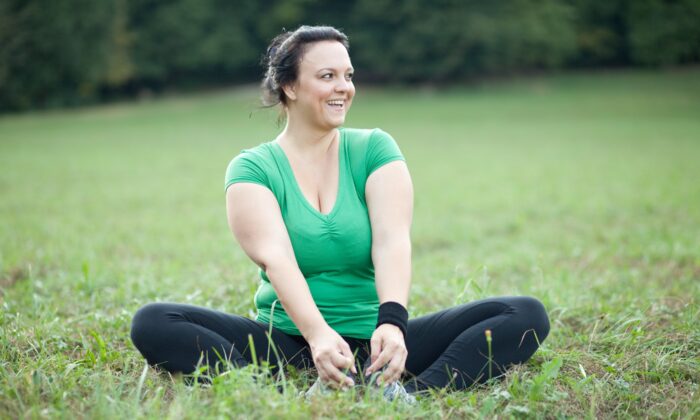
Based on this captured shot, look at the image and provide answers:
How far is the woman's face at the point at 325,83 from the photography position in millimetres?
3035

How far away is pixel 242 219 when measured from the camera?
289 cm

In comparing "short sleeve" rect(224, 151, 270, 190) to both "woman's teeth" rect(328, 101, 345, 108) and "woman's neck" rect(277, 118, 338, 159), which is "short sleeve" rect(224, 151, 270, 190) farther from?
"woman's teeth" rect(328, 101, 345, 108)

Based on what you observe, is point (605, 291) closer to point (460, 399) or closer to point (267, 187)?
point (460, 399)

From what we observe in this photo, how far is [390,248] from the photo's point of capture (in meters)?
2.89

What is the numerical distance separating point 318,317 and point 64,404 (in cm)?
99

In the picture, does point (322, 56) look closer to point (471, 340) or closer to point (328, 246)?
point (328, 246)

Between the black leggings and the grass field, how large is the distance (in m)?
0.10

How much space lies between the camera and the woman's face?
3035 millimetres

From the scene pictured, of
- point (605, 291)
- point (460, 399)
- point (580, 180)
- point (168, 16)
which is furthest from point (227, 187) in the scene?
point (168, 16)

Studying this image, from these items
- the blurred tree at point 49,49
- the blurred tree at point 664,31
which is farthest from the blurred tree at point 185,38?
the blurred tree at point 664,31

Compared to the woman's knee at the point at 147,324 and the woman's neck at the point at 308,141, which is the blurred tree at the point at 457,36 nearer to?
the woman's neck at the point at 308,141

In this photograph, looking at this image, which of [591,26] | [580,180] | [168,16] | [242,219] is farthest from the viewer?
[591,26]

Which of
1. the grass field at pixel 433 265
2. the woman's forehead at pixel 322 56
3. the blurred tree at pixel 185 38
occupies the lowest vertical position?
the grass field at pixel 433 265

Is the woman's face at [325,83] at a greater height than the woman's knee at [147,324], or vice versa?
the woman's face at [325,83]
